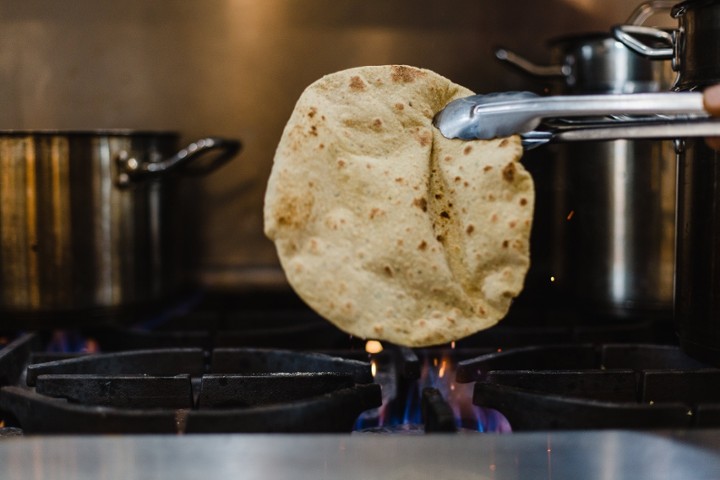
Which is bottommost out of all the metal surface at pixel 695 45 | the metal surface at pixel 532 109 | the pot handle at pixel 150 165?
the pot handle at pixel 150 165

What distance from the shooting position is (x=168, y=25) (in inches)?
60.8

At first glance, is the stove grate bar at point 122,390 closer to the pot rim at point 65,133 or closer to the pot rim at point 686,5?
the pot rim at point 65,133

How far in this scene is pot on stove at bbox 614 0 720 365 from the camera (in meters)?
0.98

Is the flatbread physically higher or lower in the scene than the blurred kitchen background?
lower

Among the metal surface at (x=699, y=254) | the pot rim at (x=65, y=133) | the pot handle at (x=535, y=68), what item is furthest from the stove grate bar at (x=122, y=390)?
the pot handle at (x=535, y=68)

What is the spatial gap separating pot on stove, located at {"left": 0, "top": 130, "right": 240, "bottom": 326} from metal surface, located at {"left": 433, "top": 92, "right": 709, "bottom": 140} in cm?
54

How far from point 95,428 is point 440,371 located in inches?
19.5

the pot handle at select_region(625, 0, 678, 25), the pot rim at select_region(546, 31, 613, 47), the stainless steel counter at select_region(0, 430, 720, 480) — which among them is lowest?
the stainless steel counter at select_region(0, 430, 720, 480)

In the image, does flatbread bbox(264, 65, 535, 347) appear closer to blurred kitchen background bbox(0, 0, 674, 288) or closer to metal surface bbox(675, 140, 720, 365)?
metal surface bbox(675, 140, 720, 365)

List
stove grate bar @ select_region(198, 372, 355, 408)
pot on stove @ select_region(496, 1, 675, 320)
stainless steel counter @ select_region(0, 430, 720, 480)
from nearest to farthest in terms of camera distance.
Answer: stainless steel counter @ select_region(0, 430, 720, 480)
stove grate bar @ select_region(198, 372, 355, 408)
pot on stove @ select_region(496, 1, 675, 320)

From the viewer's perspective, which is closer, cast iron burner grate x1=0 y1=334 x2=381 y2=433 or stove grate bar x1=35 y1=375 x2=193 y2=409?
cast iron burner grate x1=0 y1=334 x2=381 y2=433

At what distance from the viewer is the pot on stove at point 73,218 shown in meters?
1.29

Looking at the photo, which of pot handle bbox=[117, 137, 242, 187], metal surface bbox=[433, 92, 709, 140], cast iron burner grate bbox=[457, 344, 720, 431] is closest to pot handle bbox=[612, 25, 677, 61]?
metal surface bbox=[433, 92, 709, 140]

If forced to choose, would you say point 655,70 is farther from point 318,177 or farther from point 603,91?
point 318,177
